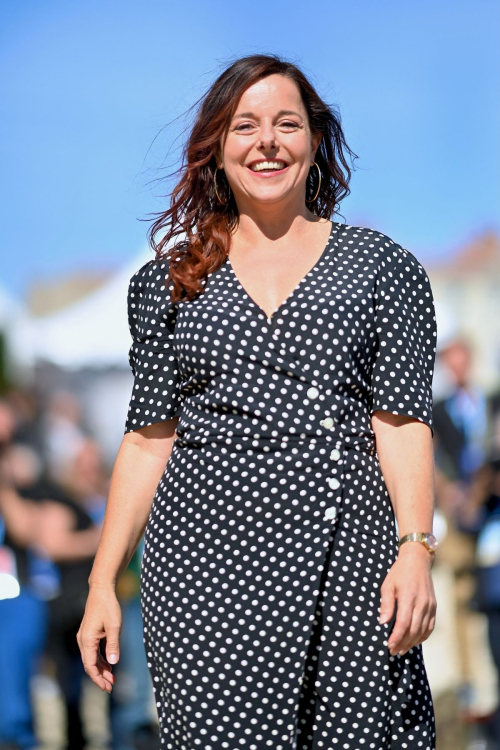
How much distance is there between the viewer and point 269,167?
2148 mm

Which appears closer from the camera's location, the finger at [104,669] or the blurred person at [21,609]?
the finger at [104,669]

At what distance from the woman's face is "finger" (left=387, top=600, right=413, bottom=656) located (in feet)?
2.72

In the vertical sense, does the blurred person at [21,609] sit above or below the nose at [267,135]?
below

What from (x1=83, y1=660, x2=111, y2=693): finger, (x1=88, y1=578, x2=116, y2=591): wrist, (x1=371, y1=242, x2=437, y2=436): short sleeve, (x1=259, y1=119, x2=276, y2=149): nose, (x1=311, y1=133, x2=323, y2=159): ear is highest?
(x1=311, y1=133, x2=323, y2=159): ear

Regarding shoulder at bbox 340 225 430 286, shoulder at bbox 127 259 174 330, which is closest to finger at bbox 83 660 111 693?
shoulder at bbox 127 259 174 330

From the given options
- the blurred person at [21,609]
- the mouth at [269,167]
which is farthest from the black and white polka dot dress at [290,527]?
the blurred person at [21,609]

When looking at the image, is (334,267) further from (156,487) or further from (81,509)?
(81,509)

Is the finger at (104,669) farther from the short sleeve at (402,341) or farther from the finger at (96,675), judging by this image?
the short sleeve at (402,341)

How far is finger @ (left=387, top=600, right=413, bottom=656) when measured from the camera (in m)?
1.86

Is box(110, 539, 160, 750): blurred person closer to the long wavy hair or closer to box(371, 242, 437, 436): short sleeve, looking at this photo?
the long wavy hair

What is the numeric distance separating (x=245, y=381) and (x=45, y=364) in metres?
4.50

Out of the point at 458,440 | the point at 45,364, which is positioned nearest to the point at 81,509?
the point at 45,364

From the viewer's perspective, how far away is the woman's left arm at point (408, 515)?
187 cm

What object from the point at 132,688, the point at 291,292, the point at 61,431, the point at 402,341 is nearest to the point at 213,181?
the point at 291,292
